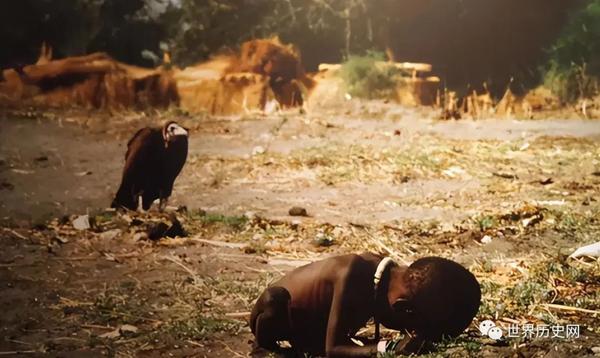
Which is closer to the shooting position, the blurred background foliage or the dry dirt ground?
the dry dirt ground

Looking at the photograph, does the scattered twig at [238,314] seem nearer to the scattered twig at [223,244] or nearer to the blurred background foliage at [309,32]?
the scattered twig at [223,244]

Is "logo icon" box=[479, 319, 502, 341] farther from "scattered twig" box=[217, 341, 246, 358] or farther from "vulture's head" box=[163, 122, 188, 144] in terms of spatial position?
"vulture's head" box=[163, 122, 188, 144]

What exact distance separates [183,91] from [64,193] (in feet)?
2.54

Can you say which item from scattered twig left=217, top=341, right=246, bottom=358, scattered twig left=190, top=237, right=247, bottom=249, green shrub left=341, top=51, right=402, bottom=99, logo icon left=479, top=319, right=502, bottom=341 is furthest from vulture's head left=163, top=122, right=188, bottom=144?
logo icon left=479, top=319, right=502, bottom=341

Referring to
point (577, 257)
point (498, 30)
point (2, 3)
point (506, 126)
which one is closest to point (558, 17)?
point (498, 30)

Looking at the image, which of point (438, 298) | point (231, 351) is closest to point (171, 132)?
point (231, 351)

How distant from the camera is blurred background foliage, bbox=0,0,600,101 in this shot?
3.06 meters

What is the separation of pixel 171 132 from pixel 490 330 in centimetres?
160

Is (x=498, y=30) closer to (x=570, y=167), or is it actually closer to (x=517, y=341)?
(x=570, y=167)

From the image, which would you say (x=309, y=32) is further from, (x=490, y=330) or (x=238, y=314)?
(x=490, y=330)

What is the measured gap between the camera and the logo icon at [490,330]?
171 centimetres

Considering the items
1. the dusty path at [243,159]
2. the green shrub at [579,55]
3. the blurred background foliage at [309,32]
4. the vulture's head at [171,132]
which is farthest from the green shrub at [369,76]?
the vulture's head at [171,132]

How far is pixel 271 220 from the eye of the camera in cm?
254

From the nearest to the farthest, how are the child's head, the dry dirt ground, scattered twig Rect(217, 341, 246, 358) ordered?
1. the child's head
2. scattered twig Rect(217, 341, 246, 358)
3. the dry dirt ground
